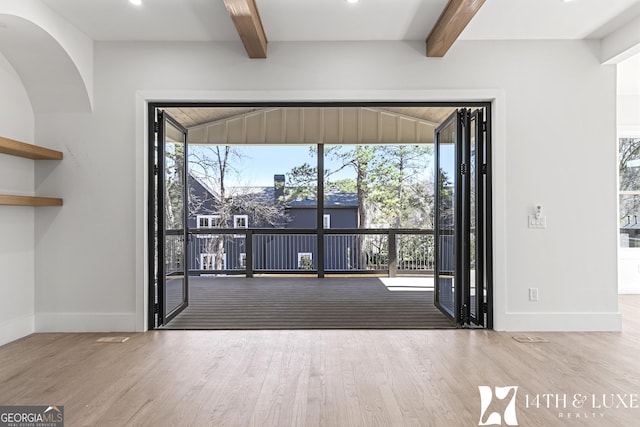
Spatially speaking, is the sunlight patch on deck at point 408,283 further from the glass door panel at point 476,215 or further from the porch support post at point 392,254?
the glass door panel at point 476,215

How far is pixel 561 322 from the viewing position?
3861 mm

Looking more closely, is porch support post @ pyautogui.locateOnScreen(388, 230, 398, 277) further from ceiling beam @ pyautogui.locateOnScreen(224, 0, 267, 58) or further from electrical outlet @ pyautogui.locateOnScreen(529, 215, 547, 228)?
ceiling beam @ pyautogui.locateOnScreen(224, 0, 267, 58)

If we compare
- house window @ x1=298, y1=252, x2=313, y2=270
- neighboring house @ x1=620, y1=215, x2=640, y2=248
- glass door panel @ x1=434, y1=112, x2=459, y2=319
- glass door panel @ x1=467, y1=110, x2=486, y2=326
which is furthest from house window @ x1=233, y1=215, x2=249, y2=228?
neighboring house @ x1=620, y1=215, x2=640, y2=248

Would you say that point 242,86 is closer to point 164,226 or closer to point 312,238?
point 164,226

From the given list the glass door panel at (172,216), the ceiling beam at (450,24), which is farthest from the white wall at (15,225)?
the ceiling beam at (450,24)

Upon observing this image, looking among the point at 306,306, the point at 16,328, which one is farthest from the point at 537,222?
the point at 16,328

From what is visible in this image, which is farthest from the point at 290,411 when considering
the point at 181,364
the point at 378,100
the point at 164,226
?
the point at 378,100

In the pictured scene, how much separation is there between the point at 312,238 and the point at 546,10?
551cm

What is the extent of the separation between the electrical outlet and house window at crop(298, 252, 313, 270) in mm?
4920

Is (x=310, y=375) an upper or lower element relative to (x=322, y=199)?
lower

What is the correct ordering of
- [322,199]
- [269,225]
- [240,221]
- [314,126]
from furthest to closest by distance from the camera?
[269,225], [240,221], [314,126], [322,199]

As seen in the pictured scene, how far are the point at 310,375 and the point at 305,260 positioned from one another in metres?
5.53

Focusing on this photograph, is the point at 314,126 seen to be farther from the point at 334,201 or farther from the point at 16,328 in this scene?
the point at 16,328

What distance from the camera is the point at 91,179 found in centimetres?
389
